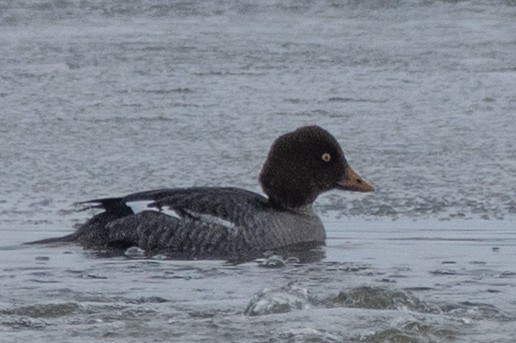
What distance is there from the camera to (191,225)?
7.72 meters

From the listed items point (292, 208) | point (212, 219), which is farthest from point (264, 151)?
point (212, 219)

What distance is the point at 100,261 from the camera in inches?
281

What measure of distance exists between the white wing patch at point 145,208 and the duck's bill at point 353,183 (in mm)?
935

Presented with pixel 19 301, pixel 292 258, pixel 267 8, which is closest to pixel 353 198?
pixel 292 258

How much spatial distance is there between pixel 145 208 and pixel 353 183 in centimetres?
113

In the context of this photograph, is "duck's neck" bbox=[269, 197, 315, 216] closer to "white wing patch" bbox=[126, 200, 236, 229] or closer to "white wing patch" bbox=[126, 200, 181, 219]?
"white wing patch" bbox=[126, 200, 236, 229]

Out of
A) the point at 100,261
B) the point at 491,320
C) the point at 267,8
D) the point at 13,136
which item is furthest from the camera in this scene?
the point at 267,8

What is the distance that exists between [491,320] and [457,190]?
297cm

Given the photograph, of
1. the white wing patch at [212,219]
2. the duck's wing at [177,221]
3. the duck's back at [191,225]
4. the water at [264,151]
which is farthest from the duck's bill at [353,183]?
the white wing patch at [212,219]

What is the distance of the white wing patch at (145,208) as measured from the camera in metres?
7.65

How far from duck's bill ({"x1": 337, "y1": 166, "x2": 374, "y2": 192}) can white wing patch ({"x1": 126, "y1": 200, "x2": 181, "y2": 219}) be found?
94cm

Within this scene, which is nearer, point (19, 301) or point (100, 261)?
point (19, 301)

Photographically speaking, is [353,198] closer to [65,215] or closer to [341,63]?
[65,215]

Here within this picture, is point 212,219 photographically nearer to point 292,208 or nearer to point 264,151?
point 292,208
